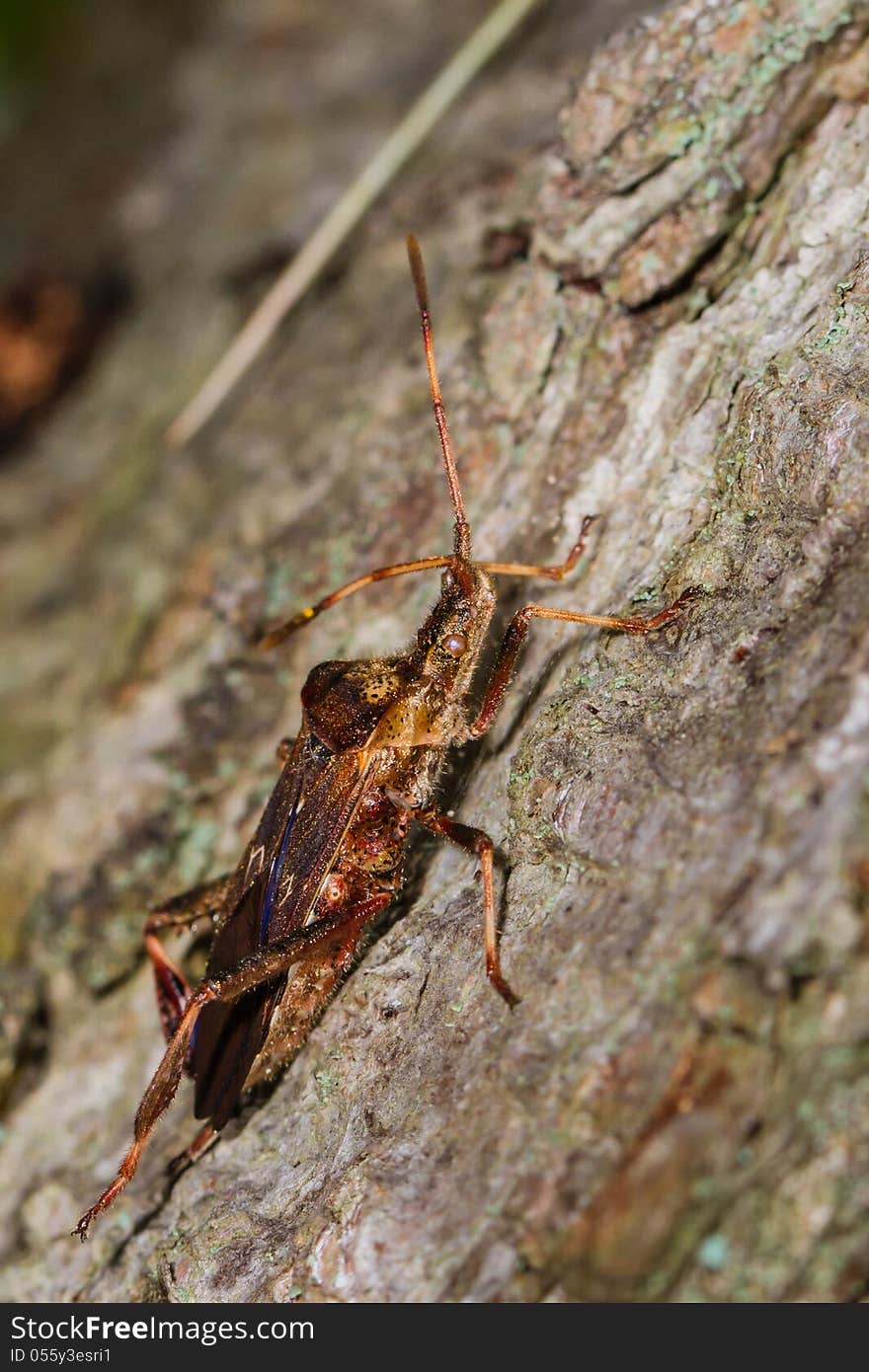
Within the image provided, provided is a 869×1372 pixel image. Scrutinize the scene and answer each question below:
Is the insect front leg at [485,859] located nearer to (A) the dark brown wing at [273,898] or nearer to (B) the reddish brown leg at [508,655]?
(A) the dark brown wing at [273,898]

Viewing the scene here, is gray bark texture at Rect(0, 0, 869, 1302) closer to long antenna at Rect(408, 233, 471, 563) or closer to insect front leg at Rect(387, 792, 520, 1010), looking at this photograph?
insect front leg at Rect(387, 792, 520, 1010)

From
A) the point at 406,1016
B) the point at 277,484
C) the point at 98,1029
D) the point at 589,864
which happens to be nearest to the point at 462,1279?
the point at 406,1016

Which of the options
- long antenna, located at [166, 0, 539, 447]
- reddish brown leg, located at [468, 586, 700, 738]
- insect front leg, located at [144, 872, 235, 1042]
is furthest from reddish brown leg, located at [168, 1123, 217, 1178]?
long antenna, located at [166, 0, 539, 447]

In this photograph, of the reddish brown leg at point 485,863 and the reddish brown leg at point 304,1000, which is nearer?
the reddish brown leg at point 485,863

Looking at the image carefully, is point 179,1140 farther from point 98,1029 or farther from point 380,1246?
point 380,1246

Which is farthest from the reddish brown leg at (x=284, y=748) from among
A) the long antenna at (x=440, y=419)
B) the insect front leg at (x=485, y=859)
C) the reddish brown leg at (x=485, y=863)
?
the long antenna at (x=440, y=419)
